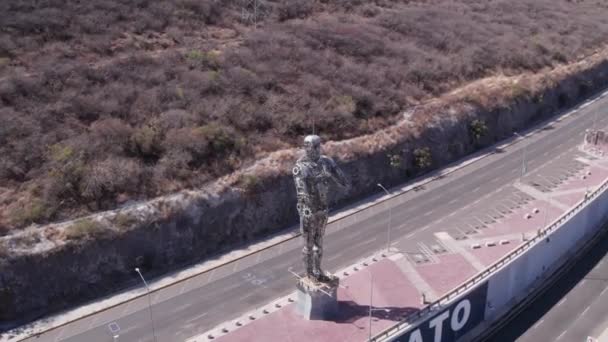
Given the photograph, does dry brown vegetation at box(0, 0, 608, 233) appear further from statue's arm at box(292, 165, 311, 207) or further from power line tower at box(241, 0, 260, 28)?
statue's arm at box(292, 165, 311, 207)

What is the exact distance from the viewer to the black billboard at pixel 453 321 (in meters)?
40.3

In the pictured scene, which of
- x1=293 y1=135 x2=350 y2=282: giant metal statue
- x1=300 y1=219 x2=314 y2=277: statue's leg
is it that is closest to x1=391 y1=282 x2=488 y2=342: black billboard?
x1=300 y1=219 x2=314 y2=277: statue's leg

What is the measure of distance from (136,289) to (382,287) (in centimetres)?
2197

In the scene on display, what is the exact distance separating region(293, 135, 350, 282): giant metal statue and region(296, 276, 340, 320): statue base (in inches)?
68.8

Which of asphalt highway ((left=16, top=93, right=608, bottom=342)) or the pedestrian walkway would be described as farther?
asphalt highway ((left=16, top=93, right=608, bottom=342))

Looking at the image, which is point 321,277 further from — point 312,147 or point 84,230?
point 84,230

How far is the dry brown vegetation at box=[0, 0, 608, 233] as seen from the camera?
2282 inches

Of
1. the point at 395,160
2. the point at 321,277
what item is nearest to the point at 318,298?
the point at 321,277

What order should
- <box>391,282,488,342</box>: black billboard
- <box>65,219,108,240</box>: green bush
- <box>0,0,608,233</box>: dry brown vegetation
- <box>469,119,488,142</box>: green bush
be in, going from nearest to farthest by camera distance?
<box>391,282,488,342</box>: black billboard
<box>65,219,108,240</box>: green bush
<box>0,0,608,233</box>: dry brown vegetation
<box>469,119,488,142</box>: green bush

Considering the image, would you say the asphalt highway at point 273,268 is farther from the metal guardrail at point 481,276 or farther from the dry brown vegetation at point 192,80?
the metal guardrail at point 481,276

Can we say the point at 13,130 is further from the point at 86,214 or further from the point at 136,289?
the point at 136,289

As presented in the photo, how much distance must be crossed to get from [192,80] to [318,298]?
141 ft

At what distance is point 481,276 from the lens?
4531 cm

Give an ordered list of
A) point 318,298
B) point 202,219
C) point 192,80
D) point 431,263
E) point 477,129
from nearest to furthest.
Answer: point 318,298 → point 431,263 → point 202,219 → point 192,80 → point 477,129
